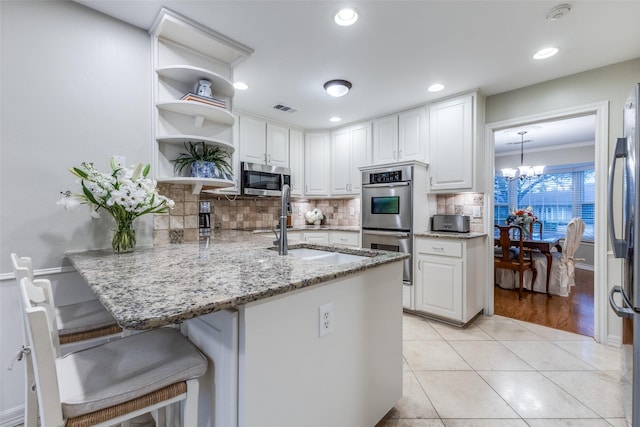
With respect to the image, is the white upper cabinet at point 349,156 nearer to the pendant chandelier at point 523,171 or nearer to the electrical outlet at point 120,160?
the electrical outlet at point 120,160

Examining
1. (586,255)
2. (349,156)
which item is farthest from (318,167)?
(586,255)

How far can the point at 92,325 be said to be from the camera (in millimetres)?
1268

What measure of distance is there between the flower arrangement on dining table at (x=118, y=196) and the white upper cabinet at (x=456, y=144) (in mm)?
2743

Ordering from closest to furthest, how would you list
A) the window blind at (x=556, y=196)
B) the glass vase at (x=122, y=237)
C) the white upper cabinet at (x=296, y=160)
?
the glass vase at (x=122, y=237), the white upper cabinet at (x=296, y=160), the window blind at (x=556, y=196)

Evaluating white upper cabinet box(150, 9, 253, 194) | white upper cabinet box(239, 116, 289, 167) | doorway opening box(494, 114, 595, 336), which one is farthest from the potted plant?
doorway opening box(494, 114, 595, 336)

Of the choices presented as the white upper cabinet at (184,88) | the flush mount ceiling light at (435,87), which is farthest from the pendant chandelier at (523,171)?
the white upper cabinet at (184,88)

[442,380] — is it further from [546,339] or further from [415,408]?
[546,339]

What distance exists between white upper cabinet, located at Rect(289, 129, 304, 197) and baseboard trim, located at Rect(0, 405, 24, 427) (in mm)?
3260

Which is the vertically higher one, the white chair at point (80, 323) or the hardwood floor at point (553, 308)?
the white chair at point (80, 323)

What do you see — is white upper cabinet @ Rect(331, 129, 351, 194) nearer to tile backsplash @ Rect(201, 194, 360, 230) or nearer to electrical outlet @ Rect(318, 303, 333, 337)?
tile backsplash @ Rect(201, 194, 360, 230)

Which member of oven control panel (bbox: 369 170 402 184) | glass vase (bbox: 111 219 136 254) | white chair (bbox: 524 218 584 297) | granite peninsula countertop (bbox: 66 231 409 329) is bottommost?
white chair (bbox: 524 218 584 297)

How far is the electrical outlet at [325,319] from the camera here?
3.53 ft

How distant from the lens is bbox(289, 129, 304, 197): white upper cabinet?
4.18 m

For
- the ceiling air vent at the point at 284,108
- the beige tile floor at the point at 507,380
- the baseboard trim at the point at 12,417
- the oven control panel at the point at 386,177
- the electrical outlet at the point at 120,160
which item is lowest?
the beige tile floor at the point at 507,380
